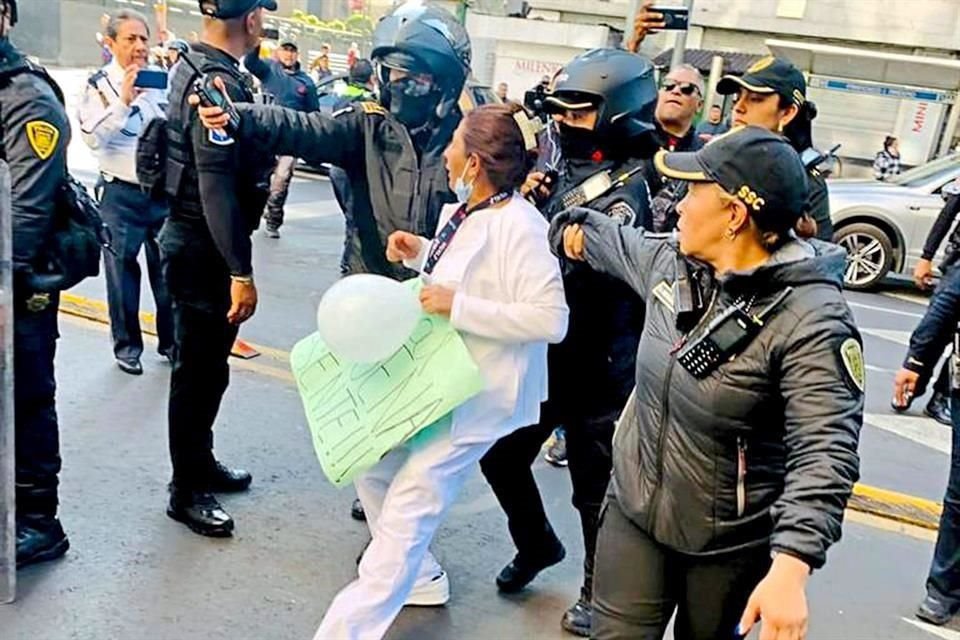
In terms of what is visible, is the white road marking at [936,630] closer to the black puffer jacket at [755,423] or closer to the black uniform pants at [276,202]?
the black puffer jacket at [755,423]

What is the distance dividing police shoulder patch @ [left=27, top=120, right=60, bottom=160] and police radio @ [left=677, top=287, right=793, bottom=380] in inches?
77.5

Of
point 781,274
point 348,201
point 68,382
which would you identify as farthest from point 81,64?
point 781,274

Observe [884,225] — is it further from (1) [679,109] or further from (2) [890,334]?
(1) [679,109]

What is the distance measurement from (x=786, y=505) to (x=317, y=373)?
1.56 metres

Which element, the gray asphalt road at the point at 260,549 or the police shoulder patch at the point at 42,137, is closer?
the police shoulder patch at the point at 42,137

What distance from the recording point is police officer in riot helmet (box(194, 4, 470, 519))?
10.1ft

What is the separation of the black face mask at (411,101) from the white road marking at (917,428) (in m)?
3.98

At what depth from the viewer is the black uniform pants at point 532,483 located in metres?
3.12

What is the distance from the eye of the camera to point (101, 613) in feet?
9.85

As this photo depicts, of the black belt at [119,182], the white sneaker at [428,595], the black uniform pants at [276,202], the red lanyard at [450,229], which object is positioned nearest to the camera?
the red lanyard at [450,229]

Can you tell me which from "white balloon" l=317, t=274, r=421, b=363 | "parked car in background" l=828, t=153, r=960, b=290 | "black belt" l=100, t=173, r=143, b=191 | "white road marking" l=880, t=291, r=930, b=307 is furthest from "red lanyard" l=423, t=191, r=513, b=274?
"white road marking" l=880, t=291, r=930, b=307

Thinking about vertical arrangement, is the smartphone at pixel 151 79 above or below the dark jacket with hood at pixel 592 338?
above

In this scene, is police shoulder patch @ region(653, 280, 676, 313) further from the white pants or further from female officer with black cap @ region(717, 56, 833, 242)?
female officer with black cap @ region(717, 56, 833, 242)

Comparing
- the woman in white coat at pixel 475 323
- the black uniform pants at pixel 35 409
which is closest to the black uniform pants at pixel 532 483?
the woman in white coat at pixel 475 323
